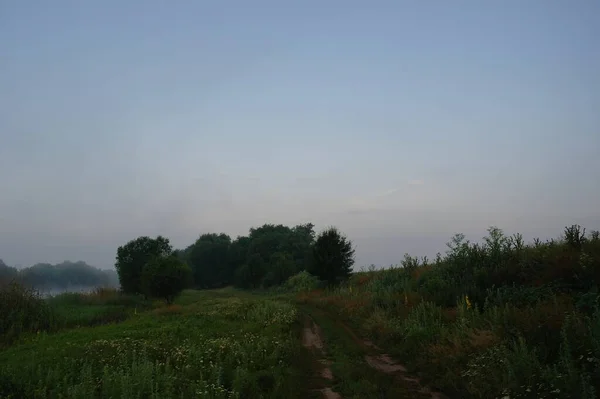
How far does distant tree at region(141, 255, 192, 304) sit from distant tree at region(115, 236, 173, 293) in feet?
32.1

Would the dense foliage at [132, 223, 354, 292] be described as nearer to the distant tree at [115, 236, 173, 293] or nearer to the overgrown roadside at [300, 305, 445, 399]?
the distant tree at [115, 236, 173, 293]

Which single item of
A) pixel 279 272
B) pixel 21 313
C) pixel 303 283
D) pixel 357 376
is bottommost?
pixel 303 283

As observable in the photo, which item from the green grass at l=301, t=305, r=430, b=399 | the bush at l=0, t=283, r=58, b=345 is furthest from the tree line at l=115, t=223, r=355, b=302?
the green grass at l=301, t=305, r=430, b=399

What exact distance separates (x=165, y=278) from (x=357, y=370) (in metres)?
27.1

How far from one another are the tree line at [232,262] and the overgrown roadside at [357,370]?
67.8 feet

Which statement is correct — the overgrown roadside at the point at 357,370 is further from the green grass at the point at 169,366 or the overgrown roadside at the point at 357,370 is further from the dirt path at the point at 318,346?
the green grass at the point at 169,366

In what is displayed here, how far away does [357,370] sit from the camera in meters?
10.1

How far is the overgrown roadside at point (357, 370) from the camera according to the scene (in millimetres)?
8422

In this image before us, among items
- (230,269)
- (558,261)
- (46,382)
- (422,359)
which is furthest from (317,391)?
(230,269)

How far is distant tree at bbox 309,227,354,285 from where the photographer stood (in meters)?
37.2

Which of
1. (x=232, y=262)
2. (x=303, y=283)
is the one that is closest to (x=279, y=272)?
(x=303, y=283)

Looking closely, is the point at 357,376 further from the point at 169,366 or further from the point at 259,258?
the point at 259,258

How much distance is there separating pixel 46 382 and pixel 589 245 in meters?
14.6

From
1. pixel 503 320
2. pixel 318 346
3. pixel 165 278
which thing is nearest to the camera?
pixel 503 320
